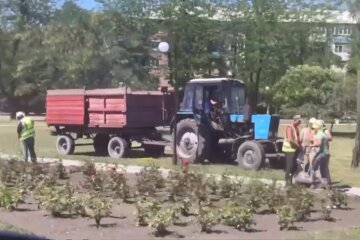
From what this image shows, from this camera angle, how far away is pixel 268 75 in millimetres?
58562

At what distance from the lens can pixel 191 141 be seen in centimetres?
2358

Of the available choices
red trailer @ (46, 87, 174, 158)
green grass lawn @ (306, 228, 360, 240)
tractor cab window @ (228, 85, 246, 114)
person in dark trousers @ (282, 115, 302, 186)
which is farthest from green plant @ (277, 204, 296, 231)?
red trailer @ (46, 87, 174, 158)

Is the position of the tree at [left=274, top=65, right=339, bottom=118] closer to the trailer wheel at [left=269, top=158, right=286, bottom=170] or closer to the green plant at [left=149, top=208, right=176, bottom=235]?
the trailer wheel at [left=269, top=158, right=286, bottom=170]

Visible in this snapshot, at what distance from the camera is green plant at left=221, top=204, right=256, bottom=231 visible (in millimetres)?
11148

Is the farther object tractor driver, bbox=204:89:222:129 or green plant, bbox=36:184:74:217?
tractor driver, bbox=204:89:222:129

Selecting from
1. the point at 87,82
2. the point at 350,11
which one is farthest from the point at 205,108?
the point at 87,82

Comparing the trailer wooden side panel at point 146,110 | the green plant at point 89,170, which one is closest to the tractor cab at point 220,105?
the trailer wooden side panel at point 146,110

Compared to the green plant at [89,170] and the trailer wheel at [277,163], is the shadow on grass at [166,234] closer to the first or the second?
the green plant at [89,170]

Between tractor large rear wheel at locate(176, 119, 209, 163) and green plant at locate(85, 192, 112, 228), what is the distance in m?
11.3

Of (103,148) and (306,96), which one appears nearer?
(103,148)

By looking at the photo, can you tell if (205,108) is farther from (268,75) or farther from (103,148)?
(268,75)

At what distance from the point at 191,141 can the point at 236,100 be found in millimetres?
1894

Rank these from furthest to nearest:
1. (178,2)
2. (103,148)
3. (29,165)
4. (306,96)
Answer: (306,96) → (178,2) → (103,148) → (29,165)

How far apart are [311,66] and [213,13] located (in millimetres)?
10099
